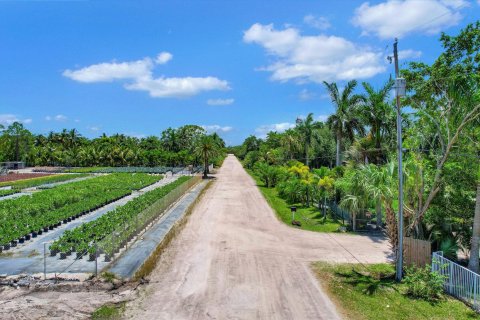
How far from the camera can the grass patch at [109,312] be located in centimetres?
1145

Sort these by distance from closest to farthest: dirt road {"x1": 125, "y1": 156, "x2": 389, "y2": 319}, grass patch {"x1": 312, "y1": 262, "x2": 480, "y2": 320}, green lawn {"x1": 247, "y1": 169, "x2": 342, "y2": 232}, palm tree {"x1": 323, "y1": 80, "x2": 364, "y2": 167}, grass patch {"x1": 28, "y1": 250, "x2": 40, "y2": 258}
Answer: grass patch {"x1": 312, "y1": 262, "x2": 480, "y2": 320}
dirt road {"x1": 125, "y1": 156, "x2": 389, "y2": 319}
grass patch {"x1": 28, "y1": 250, "x2": 40, "y2": 258}
green lawn {"x1": 247, "y1": 169, "x2": 342, "y2": 232}
palm tree {"x1": 323, "y1": 80, "x2": 364, "y2": 167}

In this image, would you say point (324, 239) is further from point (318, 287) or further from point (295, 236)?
point (318, 287)

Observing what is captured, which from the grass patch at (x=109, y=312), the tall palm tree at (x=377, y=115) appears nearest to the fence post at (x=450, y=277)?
the grass patch at (x=109, y=312)

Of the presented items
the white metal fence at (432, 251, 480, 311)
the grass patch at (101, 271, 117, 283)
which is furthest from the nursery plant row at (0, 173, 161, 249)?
the white metal fence at (432, 251, 480, 311)

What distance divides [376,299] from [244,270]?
5.33 m

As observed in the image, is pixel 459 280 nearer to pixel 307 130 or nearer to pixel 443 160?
pixel 443 160

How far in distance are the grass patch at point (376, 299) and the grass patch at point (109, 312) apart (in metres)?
6.87

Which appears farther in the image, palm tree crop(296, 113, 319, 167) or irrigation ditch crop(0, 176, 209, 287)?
palm tree crop(296, 113, 319, 167)

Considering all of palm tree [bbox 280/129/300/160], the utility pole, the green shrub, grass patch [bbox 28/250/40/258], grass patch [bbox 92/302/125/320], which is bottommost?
grass patch [bbox 92/302/125/320]

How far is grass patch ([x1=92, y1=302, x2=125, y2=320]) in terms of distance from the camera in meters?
11.4

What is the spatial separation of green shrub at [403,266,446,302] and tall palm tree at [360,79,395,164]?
1716cm

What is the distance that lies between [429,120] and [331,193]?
47.2 feet

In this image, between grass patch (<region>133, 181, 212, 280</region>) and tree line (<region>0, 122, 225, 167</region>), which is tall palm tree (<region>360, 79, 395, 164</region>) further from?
tree line (<region>0, 122, 225, 167</region>)

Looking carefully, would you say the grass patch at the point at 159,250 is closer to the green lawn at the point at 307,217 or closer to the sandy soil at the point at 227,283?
the sandy soil at the point at 227,283
